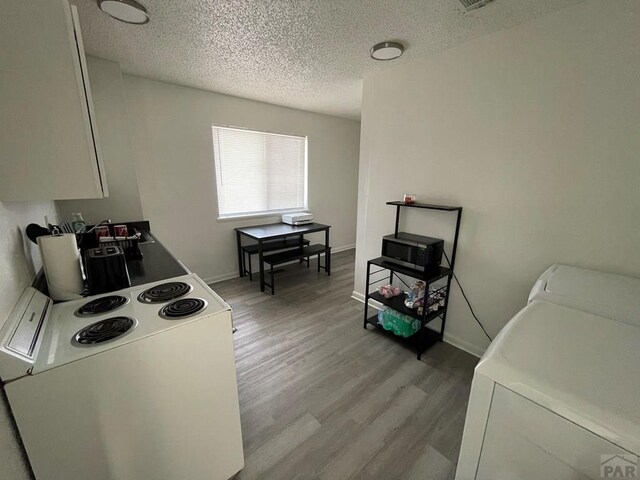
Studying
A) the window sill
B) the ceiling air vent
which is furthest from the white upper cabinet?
the window sill

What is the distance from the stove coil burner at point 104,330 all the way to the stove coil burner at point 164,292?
0.17 meters

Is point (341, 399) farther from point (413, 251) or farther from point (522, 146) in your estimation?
point (522, 146)

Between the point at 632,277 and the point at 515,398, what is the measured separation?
54.9 inches

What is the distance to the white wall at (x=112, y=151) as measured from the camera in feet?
7.56

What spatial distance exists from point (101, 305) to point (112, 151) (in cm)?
202

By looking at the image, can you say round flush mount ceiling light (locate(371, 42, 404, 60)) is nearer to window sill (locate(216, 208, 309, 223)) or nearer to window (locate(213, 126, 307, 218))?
window (locate(213, 126, 307, 218))

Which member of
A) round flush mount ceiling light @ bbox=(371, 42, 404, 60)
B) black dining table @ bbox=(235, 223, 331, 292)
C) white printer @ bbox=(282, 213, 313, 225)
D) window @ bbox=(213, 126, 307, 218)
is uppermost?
round flush mount ceiling light @ bbox=(371, 42, 404, 60)

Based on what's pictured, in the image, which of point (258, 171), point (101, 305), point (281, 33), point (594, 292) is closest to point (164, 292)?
point (101, 305)

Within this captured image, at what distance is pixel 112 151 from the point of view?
A: 97.1 inches

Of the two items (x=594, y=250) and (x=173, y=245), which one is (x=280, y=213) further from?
(x=594, y=250)

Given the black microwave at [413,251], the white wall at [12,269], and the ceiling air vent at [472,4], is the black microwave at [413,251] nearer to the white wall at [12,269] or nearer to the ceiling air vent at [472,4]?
the ceiling air vent at [472,4]

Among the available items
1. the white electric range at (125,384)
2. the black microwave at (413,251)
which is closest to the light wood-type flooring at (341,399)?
the white electric range at (125,384)

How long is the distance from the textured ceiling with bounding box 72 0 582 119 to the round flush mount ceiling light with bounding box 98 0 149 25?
56 mm

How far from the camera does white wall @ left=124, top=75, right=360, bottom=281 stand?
280cm
